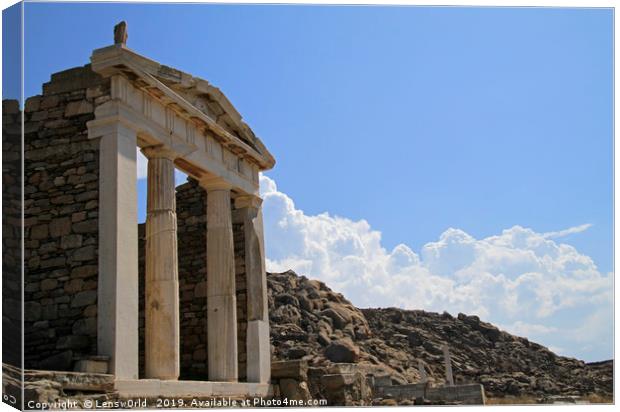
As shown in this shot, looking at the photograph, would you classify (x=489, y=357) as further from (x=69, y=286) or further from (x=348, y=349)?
(x=69, y=286)

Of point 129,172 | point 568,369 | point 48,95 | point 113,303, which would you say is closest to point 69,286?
point 113,303

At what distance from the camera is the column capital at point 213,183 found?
618 inches

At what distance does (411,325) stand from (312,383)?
19081 mm

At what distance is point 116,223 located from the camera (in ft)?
38.9

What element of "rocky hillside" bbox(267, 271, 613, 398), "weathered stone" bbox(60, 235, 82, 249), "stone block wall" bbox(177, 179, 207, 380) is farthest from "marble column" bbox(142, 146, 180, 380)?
"rocky hillside" bbox(267, 271, 613, 398)

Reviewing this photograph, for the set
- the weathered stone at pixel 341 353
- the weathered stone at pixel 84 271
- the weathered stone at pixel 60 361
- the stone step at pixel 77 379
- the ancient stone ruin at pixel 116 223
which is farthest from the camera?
the weathered stone at pixel 341 353

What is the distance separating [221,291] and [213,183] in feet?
6.88

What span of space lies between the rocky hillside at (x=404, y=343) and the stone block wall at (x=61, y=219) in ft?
36.7

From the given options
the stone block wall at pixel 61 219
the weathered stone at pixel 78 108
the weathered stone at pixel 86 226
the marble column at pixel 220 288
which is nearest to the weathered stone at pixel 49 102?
the stone block wall at pixel 61 219

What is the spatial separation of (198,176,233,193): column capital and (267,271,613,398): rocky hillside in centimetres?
782

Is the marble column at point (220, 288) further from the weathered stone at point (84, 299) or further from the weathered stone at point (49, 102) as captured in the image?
the weathered stone at point (84, 299)

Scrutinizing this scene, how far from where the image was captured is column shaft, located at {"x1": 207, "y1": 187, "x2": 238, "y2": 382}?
1517 centimetres

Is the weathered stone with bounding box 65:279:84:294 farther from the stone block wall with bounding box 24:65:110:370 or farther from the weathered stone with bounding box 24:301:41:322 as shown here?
the weathered stone with bounding box 24:301:41:322

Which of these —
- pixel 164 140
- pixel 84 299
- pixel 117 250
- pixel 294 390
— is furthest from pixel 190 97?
pixel 294 390
